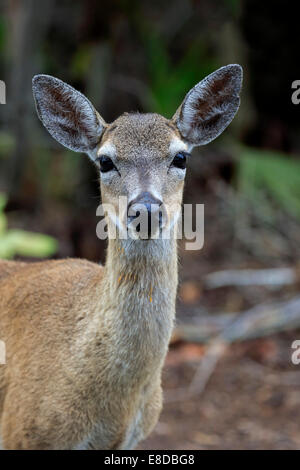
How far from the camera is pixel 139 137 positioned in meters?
4.37

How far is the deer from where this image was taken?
4.27 m

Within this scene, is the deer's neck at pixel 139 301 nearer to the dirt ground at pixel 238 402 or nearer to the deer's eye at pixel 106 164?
the deer's eye at pixel 106 164

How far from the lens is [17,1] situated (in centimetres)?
1156

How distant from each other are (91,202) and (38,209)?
880mm

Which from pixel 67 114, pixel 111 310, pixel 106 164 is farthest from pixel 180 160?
pixel 111 310

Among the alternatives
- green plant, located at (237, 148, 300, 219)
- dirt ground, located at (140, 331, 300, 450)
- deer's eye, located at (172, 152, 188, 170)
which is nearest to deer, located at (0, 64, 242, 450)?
deer's eye, located at (172, 152, 188, 170)

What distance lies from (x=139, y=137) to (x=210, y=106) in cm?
71

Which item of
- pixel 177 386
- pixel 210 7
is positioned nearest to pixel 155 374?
pixel 177 386

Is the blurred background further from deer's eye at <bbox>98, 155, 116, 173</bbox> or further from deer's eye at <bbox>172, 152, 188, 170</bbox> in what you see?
deer's eye at <bbox>172, 152, 188, 170</bbox>

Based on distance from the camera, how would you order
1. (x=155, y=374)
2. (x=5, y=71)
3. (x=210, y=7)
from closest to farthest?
(x=155, y=374)
(x=210, y=7)
(x=5, y=71)

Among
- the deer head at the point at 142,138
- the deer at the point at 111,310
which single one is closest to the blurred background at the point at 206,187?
the deer at the point at 111,310

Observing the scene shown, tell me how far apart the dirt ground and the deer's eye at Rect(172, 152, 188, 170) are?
10.0ft

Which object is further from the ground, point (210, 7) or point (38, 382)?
point (210, 7)
